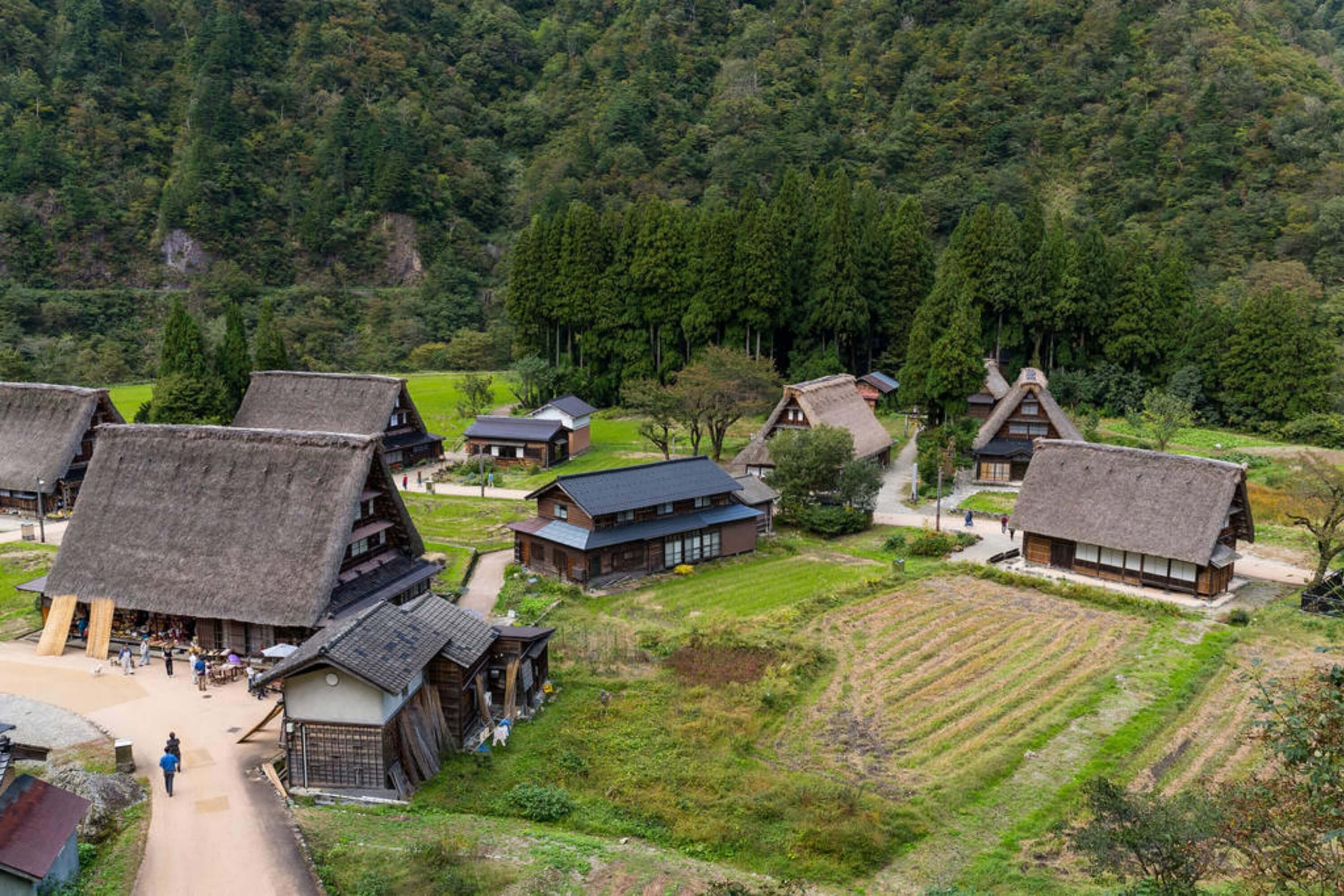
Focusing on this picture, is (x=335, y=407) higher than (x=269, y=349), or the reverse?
(x=269, y=349)

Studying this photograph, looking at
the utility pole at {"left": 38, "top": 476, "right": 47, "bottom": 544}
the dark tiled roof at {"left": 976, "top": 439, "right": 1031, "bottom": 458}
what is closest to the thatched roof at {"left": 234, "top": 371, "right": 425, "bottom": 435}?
the utility pole at {"left": 38, "top": 476, "right": 47, "bottom": 544}

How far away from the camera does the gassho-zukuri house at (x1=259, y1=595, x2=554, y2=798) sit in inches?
762

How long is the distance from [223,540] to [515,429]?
85.1ft

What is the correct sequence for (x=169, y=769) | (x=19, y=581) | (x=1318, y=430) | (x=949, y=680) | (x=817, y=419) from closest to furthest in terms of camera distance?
(x=169, y=769) < (x=949, y=680) < (x=19, y=581) < (x=817, y=419) < (x=1318, y=430)

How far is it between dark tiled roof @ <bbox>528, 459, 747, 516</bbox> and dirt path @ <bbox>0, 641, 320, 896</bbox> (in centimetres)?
1330

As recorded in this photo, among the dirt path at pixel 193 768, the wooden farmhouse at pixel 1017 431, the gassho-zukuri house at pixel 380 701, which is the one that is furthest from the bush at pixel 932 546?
the dirt path at pixel 193 768

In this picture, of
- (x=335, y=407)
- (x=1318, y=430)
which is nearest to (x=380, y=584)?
(x=335, y=407)

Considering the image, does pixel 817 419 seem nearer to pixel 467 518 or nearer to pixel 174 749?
pixel 467 518

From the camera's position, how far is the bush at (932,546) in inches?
1446

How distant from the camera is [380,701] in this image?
1938 cm

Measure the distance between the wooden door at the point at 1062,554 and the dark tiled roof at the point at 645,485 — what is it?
11655 millimetres

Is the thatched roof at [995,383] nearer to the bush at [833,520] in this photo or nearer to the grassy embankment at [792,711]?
the bush at [833,520]

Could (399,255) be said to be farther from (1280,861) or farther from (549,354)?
(1280,861)

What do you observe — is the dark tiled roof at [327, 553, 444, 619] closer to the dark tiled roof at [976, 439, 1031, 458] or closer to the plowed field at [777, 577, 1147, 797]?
the plowed field at [777, 577, 1147, 797]
